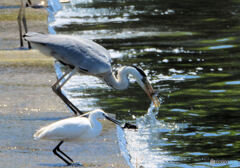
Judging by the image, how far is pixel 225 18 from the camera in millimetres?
17734

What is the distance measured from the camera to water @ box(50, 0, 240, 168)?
8578 mm

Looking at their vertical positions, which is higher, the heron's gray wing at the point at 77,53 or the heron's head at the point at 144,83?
the heron's gray wing at the point at 77,53

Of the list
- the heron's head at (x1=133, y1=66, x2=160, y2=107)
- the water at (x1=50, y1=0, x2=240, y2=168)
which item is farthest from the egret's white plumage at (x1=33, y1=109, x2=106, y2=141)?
the heron's head at (x1=133, y1=66, x2=160, y2=107)

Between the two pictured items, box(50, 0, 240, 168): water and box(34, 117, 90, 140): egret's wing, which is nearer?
box(34, 117, 90, 140): egret's wing

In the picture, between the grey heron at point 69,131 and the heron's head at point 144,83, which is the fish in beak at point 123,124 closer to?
the grey heron at point 69,131

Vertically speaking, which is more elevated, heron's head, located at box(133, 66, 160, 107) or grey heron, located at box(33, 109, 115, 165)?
grey heron, located at box(33, 109, 115, 165)

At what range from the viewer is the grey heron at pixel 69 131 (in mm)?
6727

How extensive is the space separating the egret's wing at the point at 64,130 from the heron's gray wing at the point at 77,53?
2.04m

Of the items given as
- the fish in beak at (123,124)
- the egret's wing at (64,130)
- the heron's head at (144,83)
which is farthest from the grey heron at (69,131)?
the heron's head at (144,83)

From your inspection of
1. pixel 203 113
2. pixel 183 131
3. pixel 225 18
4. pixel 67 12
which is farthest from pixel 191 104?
pixel 67 12

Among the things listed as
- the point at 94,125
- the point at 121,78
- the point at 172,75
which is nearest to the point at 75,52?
the point at 121,78

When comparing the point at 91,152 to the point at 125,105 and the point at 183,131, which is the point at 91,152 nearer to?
the point at 183,131

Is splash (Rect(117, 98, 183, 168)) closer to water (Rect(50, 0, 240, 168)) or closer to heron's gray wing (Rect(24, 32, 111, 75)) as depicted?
water (Rect(50, 0, 240, 168))

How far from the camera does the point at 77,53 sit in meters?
8.95
